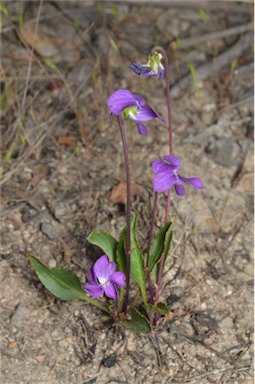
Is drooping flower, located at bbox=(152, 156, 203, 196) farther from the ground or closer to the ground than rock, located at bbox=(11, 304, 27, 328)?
→ farther from the ground

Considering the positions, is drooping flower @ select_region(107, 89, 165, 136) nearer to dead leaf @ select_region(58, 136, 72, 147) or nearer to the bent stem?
the bent stem

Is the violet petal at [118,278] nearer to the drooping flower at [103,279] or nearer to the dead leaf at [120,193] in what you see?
the drooping flower at [103,279]

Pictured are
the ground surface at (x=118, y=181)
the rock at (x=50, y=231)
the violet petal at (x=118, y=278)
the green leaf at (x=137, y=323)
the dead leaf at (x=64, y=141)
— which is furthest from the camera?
the dead leaf at (x=64, y=141)

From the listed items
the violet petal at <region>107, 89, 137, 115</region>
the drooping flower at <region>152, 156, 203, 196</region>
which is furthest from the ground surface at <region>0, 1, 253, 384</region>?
the violet petal at <region>107, 89, 137, 115</region>

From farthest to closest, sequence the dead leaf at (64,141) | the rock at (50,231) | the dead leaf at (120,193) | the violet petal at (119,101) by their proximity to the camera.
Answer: the dead leaf at (64,141), the dead leaf at (120,193), the rock at (50,231), the violet petal at (119,101)

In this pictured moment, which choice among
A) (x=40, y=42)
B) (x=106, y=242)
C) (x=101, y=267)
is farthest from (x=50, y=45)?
(x=101, y=267)

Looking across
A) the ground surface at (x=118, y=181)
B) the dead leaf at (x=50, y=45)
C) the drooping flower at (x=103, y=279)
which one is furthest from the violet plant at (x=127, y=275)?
the dead leaf at (x=50, y=45)

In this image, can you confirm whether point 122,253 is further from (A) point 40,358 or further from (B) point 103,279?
(A) point 40,358
